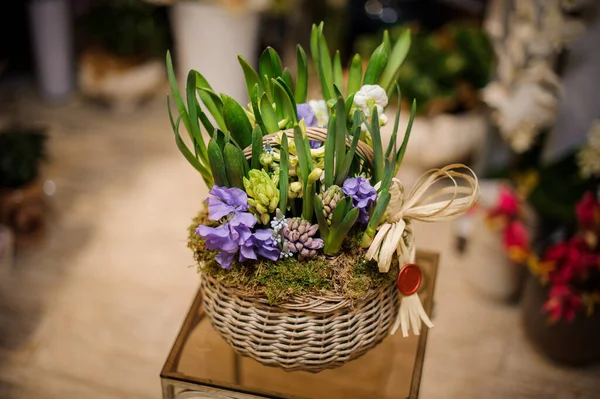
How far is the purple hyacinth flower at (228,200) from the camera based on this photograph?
1.21 metres

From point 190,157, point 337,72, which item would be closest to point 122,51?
point 337,72

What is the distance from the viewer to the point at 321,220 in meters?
1.25

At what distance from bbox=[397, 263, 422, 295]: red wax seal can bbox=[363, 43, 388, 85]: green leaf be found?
41cm

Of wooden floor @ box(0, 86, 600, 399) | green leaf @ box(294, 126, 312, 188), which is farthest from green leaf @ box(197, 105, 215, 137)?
wooden floor @ box(0, 86, 600, 399)

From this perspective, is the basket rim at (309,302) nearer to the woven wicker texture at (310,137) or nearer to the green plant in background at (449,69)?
the woven wicker texture at (310,137)

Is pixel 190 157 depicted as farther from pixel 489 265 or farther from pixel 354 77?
pixel 489 265

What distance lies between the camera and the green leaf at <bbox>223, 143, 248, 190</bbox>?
1.21 metres

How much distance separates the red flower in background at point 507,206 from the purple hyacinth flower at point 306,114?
1101mm

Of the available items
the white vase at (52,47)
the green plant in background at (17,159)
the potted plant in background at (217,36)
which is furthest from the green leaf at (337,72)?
the white vase at (52,47)

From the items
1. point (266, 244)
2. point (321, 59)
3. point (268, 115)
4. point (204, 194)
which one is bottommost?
point (204, 194)

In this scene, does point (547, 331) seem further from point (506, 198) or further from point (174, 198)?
point (174, 198)

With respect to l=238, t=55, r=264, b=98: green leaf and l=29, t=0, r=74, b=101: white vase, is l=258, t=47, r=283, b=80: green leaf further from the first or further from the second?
l=29, t=0, r=74, b=101: white vase

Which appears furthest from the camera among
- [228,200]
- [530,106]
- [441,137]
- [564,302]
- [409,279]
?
[441,137]

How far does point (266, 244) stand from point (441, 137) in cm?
172
